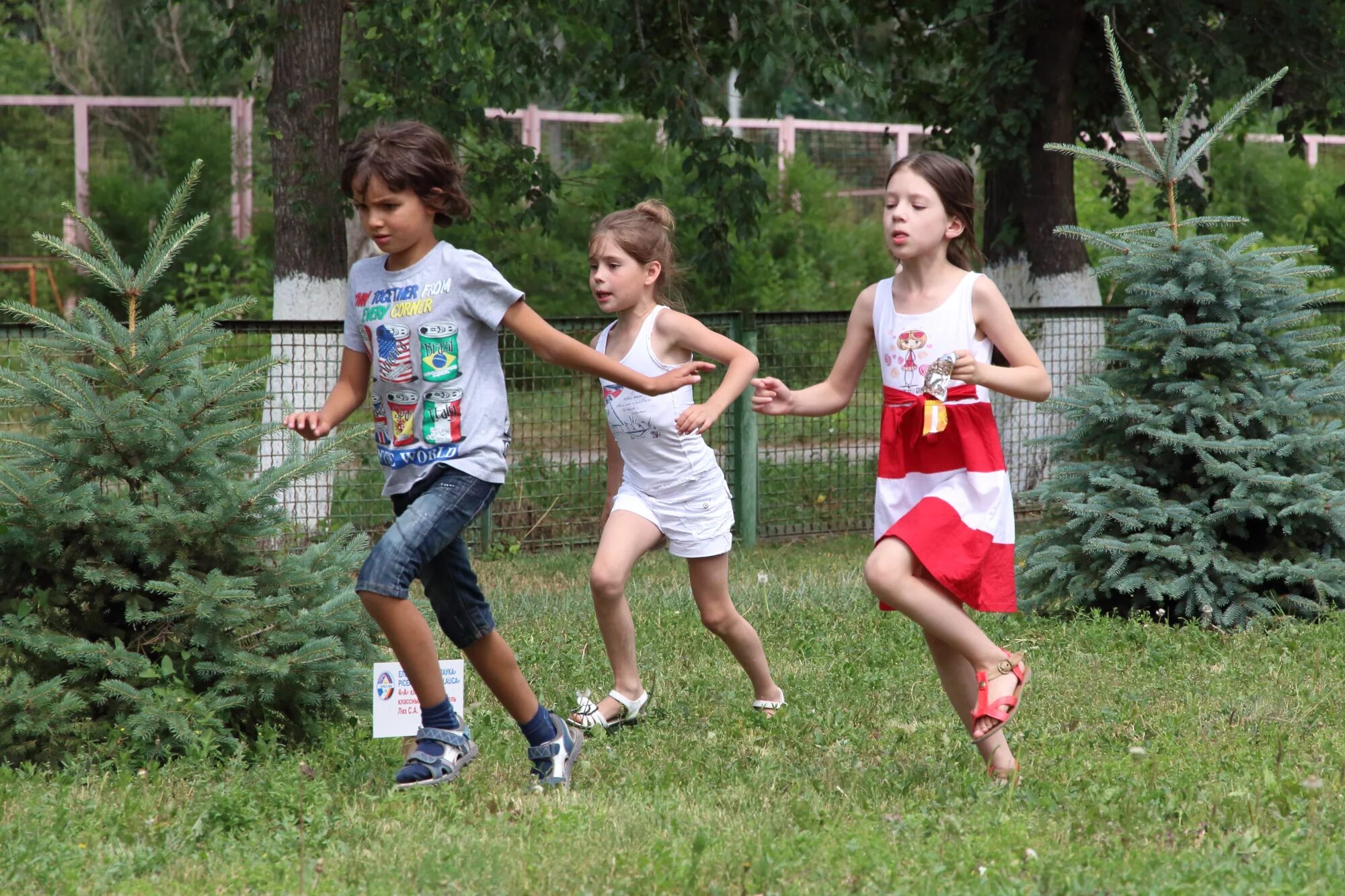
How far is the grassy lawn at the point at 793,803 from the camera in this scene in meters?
3.48

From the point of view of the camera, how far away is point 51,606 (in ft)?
15.0

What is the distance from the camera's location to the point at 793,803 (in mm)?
4090

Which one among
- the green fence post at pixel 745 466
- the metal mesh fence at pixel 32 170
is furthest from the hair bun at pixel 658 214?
the metal mesh fence at pixel 32 170

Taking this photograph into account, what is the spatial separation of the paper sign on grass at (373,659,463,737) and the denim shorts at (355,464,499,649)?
34 centimetres

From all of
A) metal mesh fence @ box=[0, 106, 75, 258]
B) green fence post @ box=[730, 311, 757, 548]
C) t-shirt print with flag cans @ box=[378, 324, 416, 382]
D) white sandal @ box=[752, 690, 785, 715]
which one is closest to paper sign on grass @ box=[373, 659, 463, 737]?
t-shirt print with flag cans @ box=[378, 324, 416, 382]

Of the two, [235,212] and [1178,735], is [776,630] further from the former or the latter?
[235,212]

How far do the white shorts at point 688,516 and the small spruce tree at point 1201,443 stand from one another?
7.81 feet

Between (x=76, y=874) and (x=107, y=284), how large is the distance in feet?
6.82

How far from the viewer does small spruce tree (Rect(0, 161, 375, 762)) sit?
14.6 feet

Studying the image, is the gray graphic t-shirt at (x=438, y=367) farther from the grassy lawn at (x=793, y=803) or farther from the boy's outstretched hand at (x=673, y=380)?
the grassy lawn at (x=793, y=803)

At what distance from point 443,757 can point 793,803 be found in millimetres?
1047

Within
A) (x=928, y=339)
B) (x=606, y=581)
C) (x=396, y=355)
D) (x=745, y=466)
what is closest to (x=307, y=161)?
(x=745, y=466)

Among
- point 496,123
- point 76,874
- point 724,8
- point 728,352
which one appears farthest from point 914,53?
point 76,874

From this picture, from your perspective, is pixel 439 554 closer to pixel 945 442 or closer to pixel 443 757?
pixel 443 757
